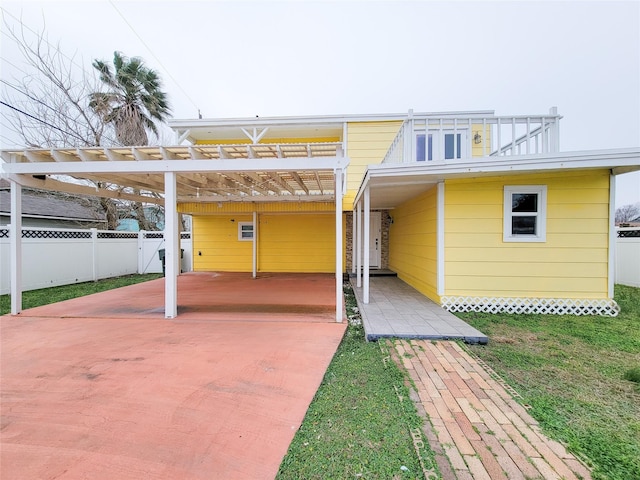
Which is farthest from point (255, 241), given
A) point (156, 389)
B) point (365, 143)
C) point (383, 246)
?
point (156, 389)

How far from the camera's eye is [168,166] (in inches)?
194

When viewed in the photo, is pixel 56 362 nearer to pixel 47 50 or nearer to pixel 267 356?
pixel 267 356

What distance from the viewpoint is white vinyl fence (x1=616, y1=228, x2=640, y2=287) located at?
780 cm

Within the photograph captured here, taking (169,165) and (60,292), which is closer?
(169,165)

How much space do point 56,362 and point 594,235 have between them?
27.4 ft

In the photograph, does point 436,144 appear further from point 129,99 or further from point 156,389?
point 129,99

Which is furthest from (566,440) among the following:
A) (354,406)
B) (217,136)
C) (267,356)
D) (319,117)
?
(217,136)

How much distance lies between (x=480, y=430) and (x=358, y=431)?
851mm

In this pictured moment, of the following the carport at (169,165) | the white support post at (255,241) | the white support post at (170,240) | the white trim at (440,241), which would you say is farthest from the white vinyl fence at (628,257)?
the white support post at (170,240)

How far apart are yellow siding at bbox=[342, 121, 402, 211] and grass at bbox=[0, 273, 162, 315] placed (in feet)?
24.6

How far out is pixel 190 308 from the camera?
223 inches

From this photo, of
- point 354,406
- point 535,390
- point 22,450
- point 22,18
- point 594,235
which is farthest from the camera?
point 22,18

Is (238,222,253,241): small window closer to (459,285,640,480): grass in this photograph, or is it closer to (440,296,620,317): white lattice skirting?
(440,296,620,317): white lattice skirting

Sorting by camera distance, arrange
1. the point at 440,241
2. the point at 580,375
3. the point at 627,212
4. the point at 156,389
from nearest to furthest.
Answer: the point at 156,389
the point at 580,375
the point at 440,241
the point at 627,212
